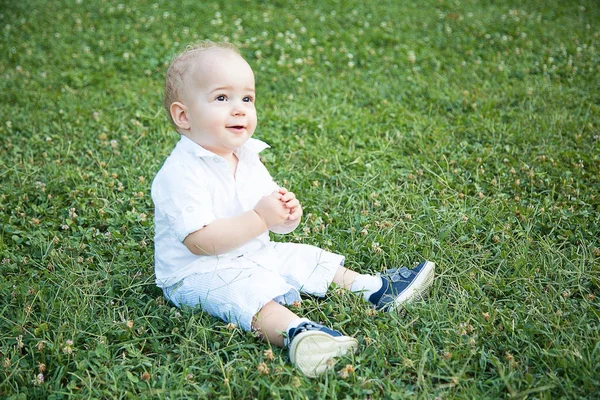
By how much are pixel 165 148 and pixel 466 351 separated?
118 inches

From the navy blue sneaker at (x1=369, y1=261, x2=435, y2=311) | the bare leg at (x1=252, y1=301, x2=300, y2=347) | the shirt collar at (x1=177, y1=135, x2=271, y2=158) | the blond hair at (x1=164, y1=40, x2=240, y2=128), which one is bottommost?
the navy blue sneaker at (x1=369, y1=261, x2=435, y2=311)

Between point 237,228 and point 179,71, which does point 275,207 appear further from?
point 179,71

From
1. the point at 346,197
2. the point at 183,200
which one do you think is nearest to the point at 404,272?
the point at 346,197

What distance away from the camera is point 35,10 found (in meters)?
8.40

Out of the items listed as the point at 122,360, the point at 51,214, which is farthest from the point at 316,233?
the point at 51,214

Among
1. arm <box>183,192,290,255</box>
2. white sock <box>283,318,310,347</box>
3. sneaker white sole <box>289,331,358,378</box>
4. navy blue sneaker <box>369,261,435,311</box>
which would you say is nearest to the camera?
sneaker white sole <box>289,331,358,378</box>

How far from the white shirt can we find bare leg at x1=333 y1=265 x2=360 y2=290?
1.37 ft

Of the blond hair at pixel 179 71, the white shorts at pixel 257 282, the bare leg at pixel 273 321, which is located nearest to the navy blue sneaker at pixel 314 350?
the bare leg at pixel 273 321

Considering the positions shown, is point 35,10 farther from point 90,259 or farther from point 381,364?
point 381,364

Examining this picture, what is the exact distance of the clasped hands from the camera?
2703mm

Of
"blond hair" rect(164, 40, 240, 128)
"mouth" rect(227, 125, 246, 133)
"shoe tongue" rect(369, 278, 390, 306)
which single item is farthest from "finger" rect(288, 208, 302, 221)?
"blond hair" rect(164, 40, 240, 128)

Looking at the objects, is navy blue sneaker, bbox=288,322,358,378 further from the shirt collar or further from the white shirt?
the shirt collar

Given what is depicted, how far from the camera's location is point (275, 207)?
2697 mm

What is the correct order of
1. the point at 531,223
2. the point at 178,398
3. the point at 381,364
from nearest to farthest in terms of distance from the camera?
the point at 178,398
the point at 381,364
the point at 531,223
